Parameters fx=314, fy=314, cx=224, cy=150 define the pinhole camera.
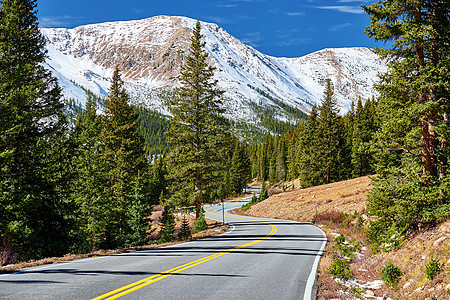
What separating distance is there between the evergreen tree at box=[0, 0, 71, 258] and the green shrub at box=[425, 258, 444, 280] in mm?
15565

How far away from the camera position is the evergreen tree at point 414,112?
10406 mm

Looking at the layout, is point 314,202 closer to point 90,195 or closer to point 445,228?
point 90,195

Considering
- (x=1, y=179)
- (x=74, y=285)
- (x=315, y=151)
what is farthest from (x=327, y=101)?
(x=74, y=285)

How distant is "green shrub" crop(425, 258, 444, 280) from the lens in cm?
779

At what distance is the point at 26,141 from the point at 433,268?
19.9 metres

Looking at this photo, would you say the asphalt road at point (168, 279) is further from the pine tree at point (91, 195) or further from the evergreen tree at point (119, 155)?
the evergreen tree at point (119, 155)

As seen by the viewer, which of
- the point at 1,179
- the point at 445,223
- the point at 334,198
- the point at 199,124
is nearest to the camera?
the point at 445,223

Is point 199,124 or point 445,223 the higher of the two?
point 199,124

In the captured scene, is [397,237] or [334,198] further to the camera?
[334,198]

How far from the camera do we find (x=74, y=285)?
22.1ft

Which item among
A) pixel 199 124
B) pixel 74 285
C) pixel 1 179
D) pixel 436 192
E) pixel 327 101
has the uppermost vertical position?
pixel 327 101

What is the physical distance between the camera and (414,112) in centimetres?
1062

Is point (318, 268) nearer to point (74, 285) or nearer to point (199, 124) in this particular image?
point (74, 285)

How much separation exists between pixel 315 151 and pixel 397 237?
4167 cm
